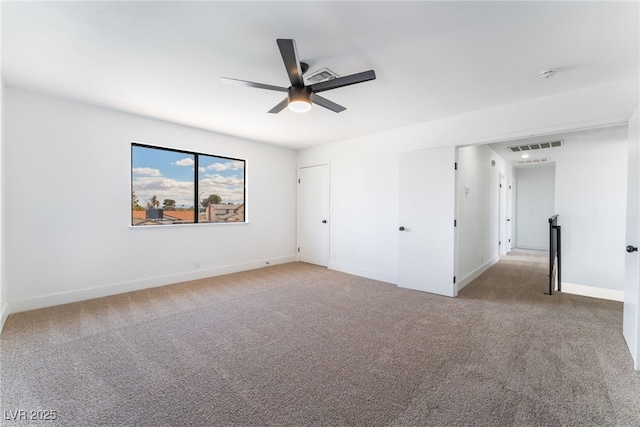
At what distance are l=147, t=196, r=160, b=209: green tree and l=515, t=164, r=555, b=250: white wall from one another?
949cm

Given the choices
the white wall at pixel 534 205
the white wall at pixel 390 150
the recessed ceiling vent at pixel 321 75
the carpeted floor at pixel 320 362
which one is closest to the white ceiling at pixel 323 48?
the recessed ceiling vent at pixel 321 75

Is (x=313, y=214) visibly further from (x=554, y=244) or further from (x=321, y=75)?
(x=554, y=244)

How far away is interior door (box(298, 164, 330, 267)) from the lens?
219 inches

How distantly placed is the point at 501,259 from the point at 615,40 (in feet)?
17.8

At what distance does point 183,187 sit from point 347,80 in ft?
11.6

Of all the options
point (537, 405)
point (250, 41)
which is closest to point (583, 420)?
point (537, 405)

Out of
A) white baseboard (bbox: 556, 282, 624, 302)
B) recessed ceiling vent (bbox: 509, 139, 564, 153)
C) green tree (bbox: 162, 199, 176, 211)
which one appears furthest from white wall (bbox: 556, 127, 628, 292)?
green tree (bbox: 162, 199, 176, 211)

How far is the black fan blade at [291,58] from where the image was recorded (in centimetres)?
177

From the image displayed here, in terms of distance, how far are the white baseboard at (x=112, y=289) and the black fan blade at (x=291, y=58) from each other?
3.59 metres

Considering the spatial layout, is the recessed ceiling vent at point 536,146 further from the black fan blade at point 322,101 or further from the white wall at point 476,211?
the black fan blade at point 322,101

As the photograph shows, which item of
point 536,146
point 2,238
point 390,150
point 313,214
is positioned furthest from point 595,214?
point 2,238

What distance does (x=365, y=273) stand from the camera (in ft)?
15.9

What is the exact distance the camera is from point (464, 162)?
4395mm

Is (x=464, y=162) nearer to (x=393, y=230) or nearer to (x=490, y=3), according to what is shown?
(x=393, y=230)
